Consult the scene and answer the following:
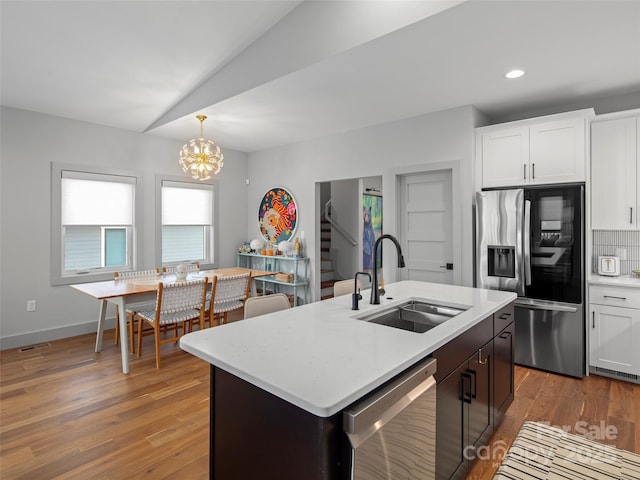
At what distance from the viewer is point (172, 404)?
8.77 ft

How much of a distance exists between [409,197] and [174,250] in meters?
3.56

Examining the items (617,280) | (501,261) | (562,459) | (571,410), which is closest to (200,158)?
(501,261)

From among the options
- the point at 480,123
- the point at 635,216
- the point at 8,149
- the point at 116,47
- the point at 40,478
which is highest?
the point at 116,47

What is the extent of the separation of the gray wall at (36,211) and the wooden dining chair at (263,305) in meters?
3.50

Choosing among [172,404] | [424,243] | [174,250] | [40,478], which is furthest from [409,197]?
[40,478]

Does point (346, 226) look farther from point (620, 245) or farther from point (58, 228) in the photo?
point (58, 228)

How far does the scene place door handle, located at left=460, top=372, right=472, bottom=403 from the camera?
1.68 meters

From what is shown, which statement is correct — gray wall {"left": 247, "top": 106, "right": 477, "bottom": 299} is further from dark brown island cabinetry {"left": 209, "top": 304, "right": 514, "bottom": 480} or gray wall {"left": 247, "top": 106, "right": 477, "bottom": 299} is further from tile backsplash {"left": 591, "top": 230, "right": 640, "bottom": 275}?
dark brown island cabinetry {"left": 209, "top": 304, "right": 514, "bottom": 480}

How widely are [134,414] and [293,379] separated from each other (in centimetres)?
206

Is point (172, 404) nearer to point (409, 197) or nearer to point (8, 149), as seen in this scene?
point (409, 197)

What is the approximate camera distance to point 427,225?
13.2 feet

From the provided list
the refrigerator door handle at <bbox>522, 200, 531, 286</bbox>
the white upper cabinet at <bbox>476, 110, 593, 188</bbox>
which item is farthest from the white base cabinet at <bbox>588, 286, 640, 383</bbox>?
the white upper cabinet at <bbox>476, 110, 593, 188</bbox>

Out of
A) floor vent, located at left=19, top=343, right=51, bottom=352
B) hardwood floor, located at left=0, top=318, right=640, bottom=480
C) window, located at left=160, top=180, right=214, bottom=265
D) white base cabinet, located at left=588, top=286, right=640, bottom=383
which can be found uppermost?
window, located at left=160, top=180, right=214, bottom=265

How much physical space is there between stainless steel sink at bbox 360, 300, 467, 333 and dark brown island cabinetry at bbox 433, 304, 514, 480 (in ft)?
0.79
